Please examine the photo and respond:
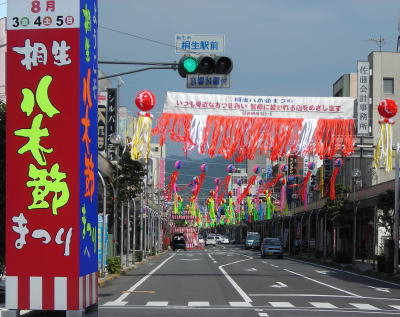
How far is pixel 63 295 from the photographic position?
5.96 metres

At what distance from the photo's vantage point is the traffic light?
1557cm

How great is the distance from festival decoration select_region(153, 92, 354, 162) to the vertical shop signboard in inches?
887

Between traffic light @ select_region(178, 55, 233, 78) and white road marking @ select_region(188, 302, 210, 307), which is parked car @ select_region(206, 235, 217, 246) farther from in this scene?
traffic light @ select_region(178, 55, 233, 78)

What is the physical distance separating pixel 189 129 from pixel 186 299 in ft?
27.8

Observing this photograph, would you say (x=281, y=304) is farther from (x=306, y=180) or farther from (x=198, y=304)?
(x=306, y=180)

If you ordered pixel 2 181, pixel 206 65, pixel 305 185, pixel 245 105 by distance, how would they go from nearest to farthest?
pixel 2 181 < pixel 206 65 < pixel 245 105 < pixel 305 185

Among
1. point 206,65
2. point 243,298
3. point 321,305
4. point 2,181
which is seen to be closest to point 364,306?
point 321,305

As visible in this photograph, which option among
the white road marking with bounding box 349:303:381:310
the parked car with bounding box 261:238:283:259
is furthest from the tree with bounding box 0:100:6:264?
the parked car with bounding box 261:238:283:259

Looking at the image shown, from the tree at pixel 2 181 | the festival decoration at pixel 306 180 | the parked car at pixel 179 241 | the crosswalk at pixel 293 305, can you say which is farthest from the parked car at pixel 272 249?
the tree at pixel 2 181

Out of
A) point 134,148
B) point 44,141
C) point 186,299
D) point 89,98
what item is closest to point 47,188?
point 44,141

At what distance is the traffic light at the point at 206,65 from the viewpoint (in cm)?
1557

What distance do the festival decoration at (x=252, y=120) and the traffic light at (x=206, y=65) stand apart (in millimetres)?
12767

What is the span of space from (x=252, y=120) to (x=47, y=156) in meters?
23.5

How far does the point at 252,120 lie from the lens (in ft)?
95.7
